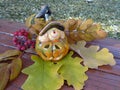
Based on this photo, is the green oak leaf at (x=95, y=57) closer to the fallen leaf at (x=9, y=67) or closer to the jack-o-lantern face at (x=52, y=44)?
the jack-o-lantern face at (x=52, y=44)

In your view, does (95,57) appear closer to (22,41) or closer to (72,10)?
(22,41)

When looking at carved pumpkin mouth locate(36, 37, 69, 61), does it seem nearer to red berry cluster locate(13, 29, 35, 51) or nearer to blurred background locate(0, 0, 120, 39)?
red berry cluster locate(13, 29, 35, 51)

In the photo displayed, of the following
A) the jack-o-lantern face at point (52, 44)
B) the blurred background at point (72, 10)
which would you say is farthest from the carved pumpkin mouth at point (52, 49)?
the blurred background at point (72, 10)

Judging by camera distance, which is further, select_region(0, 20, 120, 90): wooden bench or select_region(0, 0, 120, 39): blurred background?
select_region(0, 0, 120, 39): blurred background

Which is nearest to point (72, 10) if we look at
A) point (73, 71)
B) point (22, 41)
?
point (22, 41)

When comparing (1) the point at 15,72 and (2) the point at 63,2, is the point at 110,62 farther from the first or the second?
(2) the point at 63,2

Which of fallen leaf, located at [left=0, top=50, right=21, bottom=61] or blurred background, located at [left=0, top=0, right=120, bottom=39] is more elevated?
blurred background, located at [left=0, top=0, right=120, bottom=39]

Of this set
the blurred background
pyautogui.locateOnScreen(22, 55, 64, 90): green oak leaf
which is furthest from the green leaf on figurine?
the blurred background

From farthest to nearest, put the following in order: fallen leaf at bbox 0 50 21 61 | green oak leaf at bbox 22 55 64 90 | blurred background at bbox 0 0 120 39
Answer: blurred background at bbox 0 0 120 39, fallen leaf at bbox 0 50 21 61, green oak leaf at bbox 22 55 64 90
